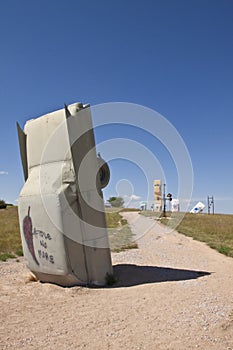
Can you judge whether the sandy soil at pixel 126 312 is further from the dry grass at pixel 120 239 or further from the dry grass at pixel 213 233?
the dry grass at pixel 120 239

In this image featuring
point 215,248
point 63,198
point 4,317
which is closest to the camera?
point 4,317

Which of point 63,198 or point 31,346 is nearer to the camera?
point 31,346

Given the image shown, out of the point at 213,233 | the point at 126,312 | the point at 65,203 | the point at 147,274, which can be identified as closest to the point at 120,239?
the point at 213,233

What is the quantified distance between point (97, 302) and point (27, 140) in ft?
15.7

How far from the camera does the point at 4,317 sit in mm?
5879

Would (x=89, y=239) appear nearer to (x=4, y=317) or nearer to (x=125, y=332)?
(x=4, y=317)

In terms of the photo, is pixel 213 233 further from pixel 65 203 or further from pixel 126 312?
pixel 126 312

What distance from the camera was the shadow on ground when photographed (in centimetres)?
857

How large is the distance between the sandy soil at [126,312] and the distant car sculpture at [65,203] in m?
0.57

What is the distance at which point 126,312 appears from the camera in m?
5.93

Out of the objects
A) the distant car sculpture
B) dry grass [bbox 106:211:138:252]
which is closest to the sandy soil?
the distant car sculpture

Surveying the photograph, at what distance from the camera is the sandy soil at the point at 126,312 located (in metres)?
4.71

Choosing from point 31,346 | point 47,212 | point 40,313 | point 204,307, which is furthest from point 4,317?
point 204,307

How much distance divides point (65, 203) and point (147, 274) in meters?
3.56
